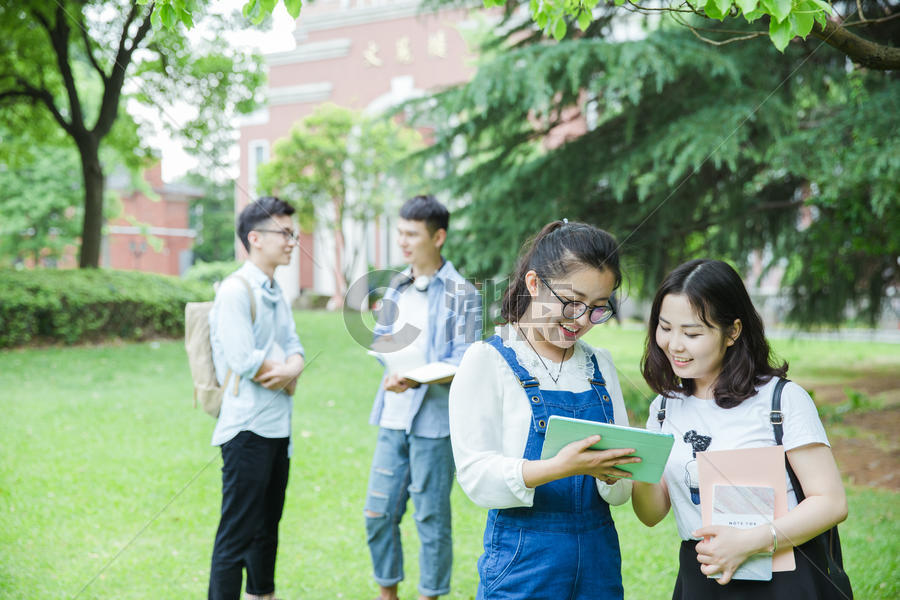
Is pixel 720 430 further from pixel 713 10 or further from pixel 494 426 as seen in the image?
pixel 713 10

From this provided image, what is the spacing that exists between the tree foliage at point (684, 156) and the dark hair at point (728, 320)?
10.7 feet

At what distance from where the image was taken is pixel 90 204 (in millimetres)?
10688

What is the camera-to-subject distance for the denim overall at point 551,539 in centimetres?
138

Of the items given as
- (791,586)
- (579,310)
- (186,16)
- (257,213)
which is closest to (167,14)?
(186,16)

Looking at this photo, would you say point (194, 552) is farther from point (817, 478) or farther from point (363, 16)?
point (363, 16)

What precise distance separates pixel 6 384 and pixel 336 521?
5.13 m

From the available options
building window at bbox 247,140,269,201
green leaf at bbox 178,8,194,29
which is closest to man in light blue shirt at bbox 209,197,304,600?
green leaf at bbox 178,8,194,29

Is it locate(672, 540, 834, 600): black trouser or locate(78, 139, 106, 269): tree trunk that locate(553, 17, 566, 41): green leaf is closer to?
locate(672, 540, 834, 600): black trouser

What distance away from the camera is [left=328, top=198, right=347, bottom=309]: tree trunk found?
9.86 ft

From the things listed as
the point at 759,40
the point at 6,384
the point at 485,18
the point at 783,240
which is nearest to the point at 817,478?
the point at 759,40

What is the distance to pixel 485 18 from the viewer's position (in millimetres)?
12797

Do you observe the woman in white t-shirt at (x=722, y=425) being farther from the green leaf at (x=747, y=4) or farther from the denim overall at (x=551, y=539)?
the green leaf at (x=747, y=4)

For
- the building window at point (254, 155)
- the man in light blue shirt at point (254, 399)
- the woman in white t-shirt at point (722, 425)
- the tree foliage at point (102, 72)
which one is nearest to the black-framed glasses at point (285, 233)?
the man in light blue shirt at point (254, 399)

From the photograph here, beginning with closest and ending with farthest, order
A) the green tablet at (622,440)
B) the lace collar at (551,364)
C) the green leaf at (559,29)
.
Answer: the green tablet at (622,440)
the lace collar at (551,364)
the green leaf at (559,29)
